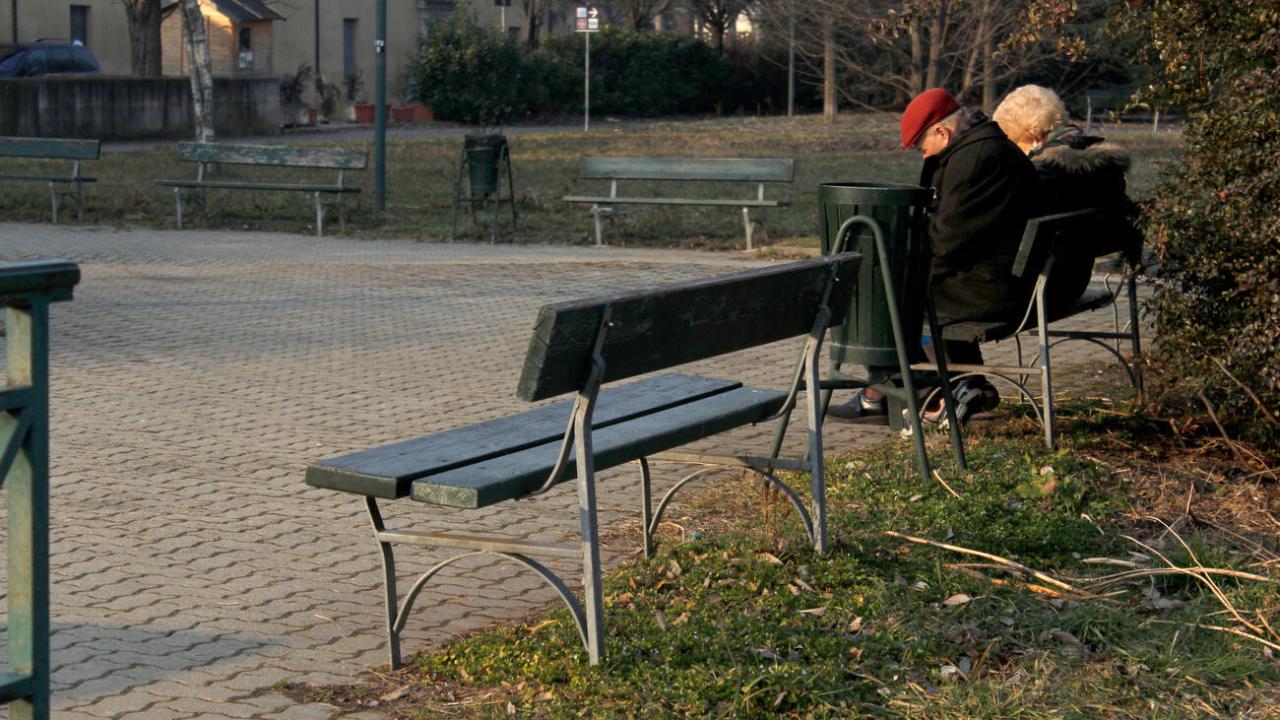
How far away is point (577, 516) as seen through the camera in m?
6.01

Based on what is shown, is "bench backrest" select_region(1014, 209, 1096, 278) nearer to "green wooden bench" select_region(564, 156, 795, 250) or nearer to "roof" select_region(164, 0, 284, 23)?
"green wooden bench" select_region(564, 156, 795, 250)

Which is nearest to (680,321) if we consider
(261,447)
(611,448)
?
(611,448)

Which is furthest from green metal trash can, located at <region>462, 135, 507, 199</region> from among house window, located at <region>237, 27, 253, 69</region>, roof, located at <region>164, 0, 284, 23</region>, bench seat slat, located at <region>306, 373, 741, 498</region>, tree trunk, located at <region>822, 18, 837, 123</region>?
house window, located at <region>237, 27, 253, 69</region>

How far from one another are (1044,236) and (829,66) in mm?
31069

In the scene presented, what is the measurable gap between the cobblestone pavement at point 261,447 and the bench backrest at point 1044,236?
1.11m

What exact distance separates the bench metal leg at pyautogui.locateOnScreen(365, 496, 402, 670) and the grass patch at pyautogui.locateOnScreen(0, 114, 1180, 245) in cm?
414

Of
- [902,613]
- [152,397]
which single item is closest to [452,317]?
[152,397]

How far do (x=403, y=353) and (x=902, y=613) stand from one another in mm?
5704

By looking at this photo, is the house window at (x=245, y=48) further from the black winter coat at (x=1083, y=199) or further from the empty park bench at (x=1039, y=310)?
the empty park bench at (x=1039, y=310)

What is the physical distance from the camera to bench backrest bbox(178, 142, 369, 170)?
17.7 m

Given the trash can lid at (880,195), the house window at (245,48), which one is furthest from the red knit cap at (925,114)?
the house window at (245,48)

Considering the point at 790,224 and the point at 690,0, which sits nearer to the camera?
the point at 790,224

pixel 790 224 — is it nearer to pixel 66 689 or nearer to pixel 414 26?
pixel 66 689

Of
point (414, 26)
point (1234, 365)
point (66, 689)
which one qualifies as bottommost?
point (66, 689)
